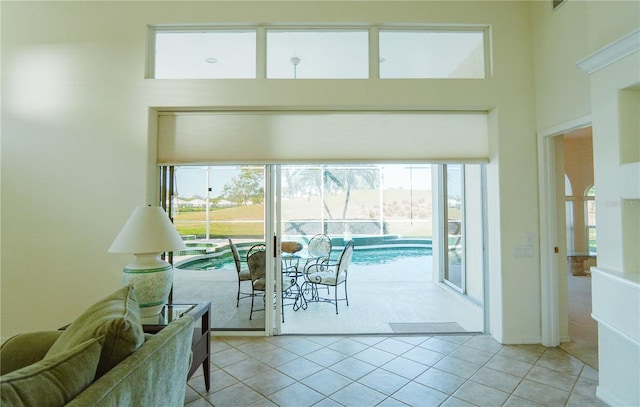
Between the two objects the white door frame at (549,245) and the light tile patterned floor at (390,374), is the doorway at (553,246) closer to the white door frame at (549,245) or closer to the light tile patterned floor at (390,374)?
the white door frame at (549,245)

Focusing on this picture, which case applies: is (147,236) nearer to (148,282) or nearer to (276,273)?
(148,282)

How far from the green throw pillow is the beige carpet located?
3745 mm

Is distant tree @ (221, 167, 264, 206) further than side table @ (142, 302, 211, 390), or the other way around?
distant tree @ (221, 167, 264, 206)

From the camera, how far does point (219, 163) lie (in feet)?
10.5

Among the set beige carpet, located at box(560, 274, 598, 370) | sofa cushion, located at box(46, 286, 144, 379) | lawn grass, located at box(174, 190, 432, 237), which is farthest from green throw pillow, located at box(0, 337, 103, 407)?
lawn grass, located at box(174, 190, 432, 237)

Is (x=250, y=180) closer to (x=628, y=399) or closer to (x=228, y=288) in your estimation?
(x=228, y=288)

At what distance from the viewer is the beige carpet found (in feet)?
9.40

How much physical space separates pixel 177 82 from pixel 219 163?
95 cm

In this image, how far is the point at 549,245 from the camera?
3059 mm

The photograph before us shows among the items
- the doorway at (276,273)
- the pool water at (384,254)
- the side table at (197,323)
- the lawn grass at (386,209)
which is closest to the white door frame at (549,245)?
the doorway at (276,273)

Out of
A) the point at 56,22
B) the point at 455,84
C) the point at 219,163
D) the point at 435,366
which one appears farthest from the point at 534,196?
the point at 56,22

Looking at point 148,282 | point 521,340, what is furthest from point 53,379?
point 521,340

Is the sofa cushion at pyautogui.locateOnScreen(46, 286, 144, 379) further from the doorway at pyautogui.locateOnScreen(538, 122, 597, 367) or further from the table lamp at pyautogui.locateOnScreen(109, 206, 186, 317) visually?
the doorway at pyautogui.locateOnScreen(538, 122, 597, 367)

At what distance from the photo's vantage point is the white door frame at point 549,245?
10.0ft
